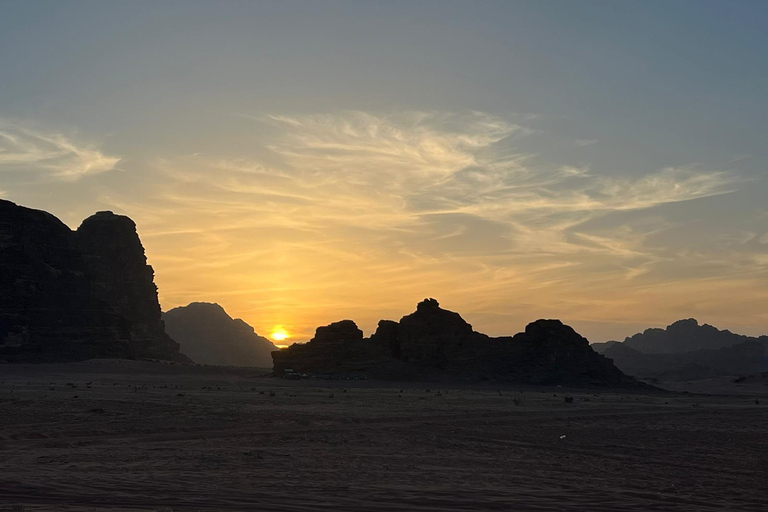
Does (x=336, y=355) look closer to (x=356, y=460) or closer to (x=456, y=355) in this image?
(x=456, y=355)

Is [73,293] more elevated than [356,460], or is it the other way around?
[73,293]

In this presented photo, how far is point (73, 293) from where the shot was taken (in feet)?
469

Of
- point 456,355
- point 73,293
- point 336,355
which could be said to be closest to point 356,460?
point 336,355

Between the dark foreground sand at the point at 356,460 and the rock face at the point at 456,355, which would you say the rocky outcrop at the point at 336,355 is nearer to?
the rock face at the point at 456,355

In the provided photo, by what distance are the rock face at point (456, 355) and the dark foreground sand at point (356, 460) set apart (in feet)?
222

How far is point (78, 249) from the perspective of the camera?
15625 centimetres

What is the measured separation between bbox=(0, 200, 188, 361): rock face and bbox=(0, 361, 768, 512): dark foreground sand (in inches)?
3780

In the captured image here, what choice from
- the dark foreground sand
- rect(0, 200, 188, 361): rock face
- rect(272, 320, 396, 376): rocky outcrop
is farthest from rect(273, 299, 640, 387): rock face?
the dark foreground sand

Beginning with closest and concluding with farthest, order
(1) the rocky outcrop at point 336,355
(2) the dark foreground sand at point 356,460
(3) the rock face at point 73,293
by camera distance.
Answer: (2) the dark foreground sand at point 356,460 < (1) the rocky outcrop at point 336,355 < (3) the rock face at point 73,293

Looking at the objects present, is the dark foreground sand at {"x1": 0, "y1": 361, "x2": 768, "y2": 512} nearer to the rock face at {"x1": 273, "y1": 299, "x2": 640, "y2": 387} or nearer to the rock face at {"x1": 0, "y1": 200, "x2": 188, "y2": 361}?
the rock face at {"x1": 273, "y1": 299, "x2": 640, "y2": 387}

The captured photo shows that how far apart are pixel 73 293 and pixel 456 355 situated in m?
76.3

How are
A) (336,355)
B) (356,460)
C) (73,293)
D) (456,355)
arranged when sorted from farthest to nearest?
(73,293)
(456,355)
(336,355)
(356,460)

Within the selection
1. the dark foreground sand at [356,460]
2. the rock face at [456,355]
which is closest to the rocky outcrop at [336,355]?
the rock face at [456,355]

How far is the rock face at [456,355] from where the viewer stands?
114 m
